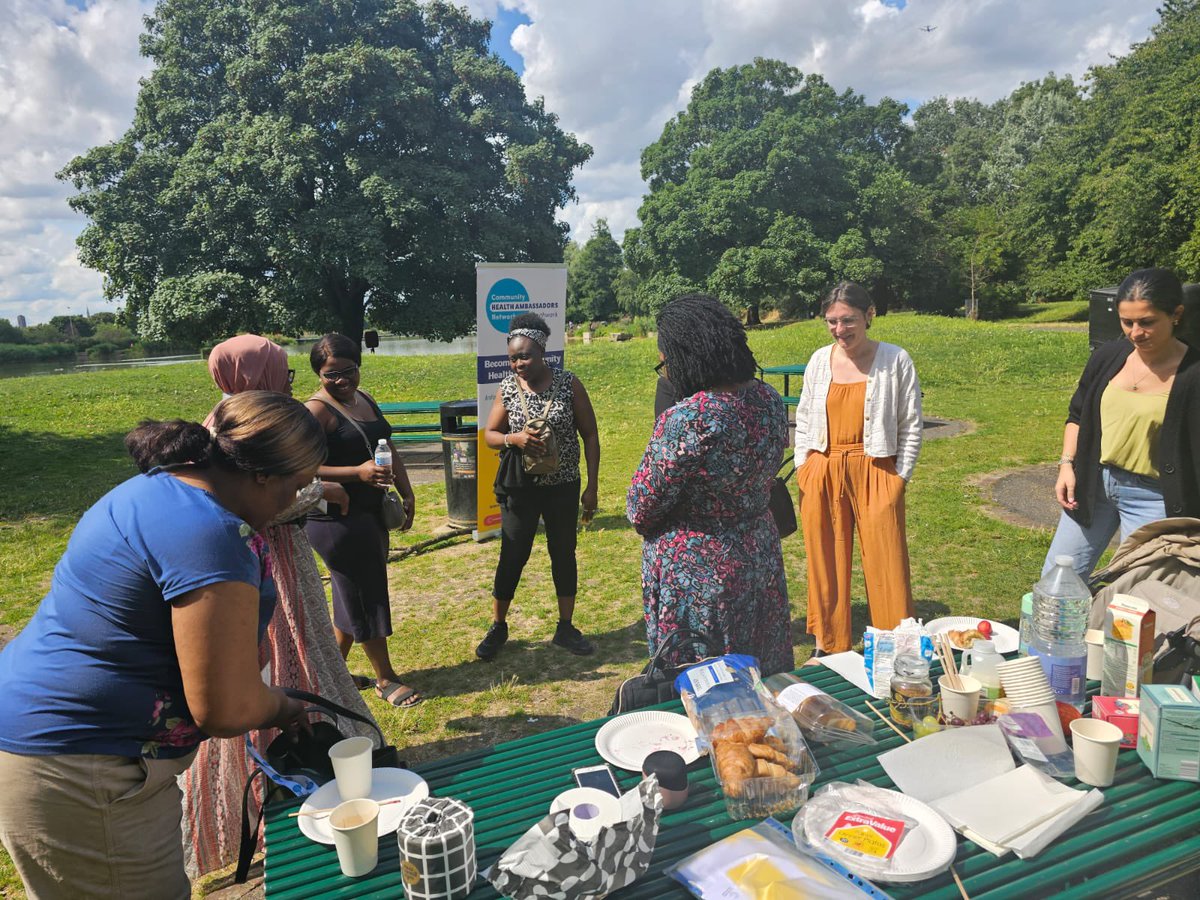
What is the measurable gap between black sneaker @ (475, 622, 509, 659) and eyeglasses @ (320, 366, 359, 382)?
1.82 meters

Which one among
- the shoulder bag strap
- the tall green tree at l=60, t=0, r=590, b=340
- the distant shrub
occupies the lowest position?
the shoulder bag strap

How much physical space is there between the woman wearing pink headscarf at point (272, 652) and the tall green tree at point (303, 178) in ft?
43.3

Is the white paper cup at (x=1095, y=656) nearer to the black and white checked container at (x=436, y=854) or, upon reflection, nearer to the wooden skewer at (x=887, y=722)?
the wooden skewer at (x=887, y=722)

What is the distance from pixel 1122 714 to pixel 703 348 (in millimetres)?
1554

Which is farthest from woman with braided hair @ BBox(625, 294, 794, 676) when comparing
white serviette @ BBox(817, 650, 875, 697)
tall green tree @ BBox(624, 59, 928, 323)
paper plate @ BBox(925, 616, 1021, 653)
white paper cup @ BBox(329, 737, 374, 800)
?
tall green tree @ BBox(624, 59, 928, 323)

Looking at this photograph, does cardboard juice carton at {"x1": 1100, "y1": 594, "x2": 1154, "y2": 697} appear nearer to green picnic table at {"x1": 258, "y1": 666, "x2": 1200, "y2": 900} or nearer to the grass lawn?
green picnic table at {"x1": 258, "y1": 666, "x2": 1200, "y2": 900}

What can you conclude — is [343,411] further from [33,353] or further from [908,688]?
[33,353]

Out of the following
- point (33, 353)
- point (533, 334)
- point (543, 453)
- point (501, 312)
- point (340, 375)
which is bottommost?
point (543, 453)

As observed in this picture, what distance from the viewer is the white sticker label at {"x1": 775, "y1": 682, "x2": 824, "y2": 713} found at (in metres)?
1.93

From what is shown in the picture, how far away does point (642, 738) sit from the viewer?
1.99m

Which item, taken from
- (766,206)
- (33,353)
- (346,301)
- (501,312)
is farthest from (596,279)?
(501,312)

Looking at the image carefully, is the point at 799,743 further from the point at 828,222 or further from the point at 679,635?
the point at 828,222

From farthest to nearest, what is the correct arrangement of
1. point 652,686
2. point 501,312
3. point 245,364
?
1. point 501,312
2. point 245,364
3. point 652,686

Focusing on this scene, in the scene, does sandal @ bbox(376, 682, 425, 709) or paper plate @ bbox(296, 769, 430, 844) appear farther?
sandal @ bbox(376, 682, 425, 709)
